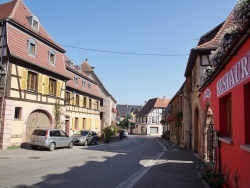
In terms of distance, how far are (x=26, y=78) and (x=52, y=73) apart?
13.2ft

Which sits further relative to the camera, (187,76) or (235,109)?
(187,76)

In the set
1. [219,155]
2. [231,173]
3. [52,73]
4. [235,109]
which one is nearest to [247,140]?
[235,109]

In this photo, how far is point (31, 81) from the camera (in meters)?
22.9

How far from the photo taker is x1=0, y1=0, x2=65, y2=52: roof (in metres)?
21.0

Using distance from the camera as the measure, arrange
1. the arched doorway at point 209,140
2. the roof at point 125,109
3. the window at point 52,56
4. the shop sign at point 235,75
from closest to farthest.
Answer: the shop sign at point 235,75 → the arched doorway at point 209,140 → the window at point 52,56 → the roof at point 125,109

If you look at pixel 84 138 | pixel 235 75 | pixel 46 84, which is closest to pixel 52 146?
pixel 46 84

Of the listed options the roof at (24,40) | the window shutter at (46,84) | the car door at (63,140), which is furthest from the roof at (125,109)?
the car door at (63,140)

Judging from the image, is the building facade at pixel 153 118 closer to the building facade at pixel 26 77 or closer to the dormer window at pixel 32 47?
the building facade at pixel 26 77

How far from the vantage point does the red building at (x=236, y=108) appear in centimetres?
664

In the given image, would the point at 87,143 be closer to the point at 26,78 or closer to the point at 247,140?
the point at 26,78

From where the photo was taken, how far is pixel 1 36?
66.7 ft

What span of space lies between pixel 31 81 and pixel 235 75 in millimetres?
18489

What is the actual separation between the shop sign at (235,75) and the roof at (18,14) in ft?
53.7

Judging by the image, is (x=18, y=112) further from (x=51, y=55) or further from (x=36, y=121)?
(x=51, y=55)
